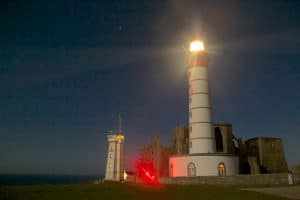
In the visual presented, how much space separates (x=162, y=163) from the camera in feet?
139

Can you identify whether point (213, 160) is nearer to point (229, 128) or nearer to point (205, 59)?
point (229, 128)

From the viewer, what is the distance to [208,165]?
113 ft

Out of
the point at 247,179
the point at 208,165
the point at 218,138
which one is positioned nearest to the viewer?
the point at 247,179

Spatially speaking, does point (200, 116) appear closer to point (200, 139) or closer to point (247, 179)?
point (200, 139)

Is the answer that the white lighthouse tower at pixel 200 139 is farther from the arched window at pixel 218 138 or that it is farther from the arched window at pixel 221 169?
the arched window at pixel 218 138

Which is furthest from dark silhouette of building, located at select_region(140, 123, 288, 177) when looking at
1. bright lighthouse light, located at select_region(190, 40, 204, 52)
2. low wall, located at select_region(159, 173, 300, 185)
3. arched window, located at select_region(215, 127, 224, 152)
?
bright lighthouse light, located at select_region(190, 40, 204, 52)

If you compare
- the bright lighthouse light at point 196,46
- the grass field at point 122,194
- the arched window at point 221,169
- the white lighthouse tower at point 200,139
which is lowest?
the grass field at point 122,194

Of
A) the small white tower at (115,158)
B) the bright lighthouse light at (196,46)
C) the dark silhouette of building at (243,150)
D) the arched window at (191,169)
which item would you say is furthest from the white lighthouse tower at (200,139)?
the small white tower at (115,158)

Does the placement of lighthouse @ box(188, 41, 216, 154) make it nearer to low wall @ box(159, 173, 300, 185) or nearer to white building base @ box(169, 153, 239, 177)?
white building base @ box(169, 153, 239, 177)

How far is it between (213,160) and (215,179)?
5.37m

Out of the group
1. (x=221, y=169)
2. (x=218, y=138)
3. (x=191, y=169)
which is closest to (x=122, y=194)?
(x=191, y=169)

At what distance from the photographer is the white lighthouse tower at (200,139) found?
113ft

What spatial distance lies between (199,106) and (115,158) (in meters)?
30.1

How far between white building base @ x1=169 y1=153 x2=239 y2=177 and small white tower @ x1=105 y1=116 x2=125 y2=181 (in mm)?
25947
